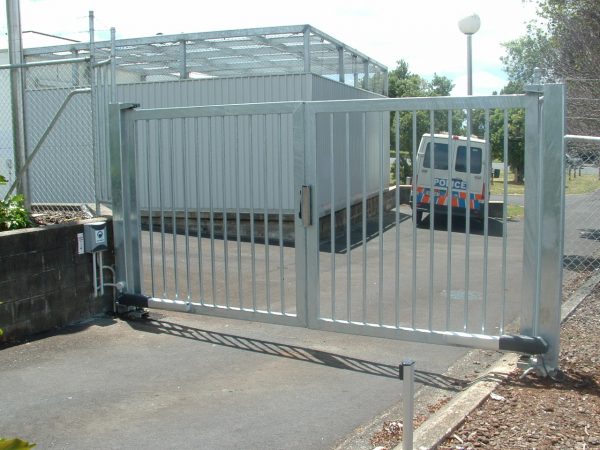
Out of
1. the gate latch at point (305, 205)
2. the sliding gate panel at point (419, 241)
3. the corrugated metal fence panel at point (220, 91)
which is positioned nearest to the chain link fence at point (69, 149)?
the sliding gate panel at point (419, 241)

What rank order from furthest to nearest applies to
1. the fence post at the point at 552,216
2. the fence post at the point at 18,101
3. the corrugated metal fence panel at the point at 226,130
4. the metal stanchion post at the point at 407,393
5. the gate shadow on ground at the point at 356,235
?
1. the corrugated metal fence panel at the point at 226,130
2. the gate shadow on ground at the point at 356,235
3. the fence post at the point at 18,101
4. the fence post at the point at 552,216
5. the metal stanchion post at the point at 407,393

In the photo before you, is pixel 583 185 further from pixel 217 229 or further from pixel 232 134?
pixel 217 229

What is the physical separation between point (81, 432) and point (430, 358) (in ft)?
10.4

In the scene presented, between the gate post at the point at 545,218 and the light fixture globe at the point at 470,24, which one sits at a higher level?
the light fixture globe at the point at 470,24

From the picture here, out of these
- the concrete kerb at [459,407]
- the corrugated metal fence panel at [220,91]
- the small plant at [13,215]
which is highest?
the corrugated metal fence panel at [220,91]

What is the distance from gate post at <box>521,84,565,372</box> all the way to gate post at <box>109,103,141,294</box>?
4.12 meters

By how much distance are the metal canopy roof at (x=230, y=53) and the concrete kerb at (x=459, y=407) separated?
33.0 feet

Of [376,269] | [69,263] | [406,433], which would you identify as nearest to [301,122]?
[69,263]

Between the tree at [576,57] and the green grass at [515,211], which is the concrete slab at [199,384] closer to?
the tree at [576,57]

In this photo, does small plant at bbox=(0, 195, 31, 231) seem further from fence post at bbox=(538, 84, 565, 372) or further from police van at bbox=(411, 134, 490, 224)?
fence post at bbox=(538, 84, 565, 372)

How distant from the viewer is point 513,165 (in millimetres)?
11555

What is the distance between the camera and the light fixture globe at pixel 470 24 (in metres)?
12.8

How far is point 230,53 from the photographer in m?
16.5

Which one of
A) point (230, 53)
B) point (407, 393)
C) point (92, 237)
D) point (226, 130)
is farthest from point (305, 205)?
point (230, 53)
